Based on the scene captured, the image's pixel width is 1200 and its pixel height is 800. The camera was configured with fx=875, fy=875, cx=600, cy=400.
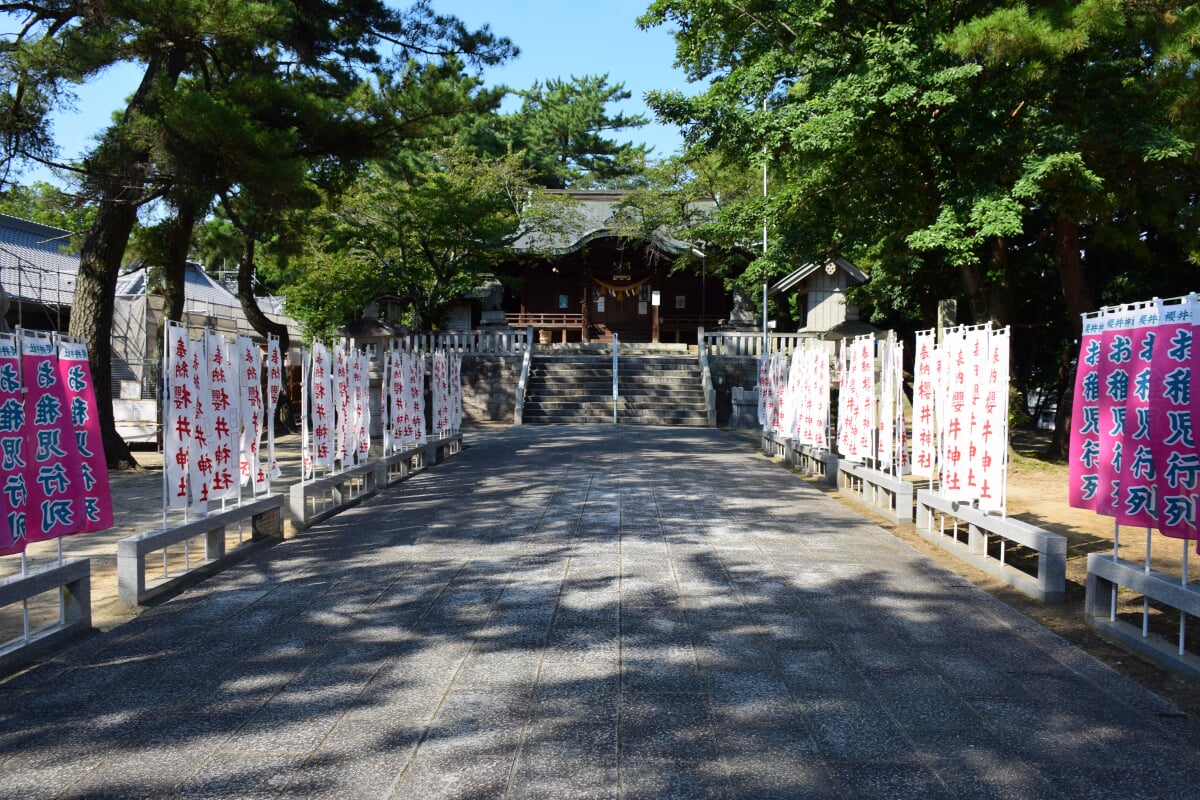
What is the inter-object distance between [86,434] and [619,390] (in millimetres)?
17228

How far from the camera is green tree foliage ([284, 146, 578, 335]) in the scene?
847 inches

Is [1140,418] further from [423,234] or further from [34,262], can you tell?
[34,262]

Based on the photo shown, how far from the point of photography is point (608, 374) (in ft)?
73.3

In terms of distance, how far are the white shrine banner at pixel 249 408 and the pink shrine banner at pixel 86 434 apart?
1.78 meters

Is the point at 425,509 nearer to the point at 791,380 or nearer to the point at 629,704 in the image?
the point at 629,704

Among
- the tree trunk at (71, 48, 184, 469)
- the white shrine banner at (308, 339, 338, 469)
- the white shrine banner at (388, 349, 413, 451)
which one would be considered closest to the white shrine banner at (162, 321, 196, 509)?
the white shrine banner at (308, 339, 338, 469)

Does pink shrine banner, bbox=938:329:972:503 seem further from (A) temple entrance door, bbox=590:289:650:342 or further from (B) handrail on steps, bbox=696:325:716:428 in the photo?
(A) temple entrance door, bbox=590:289:650:342

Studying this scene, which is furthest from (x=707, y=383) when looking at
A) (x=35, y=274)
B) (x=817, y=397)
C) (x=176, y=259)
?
(x=35, y=274)

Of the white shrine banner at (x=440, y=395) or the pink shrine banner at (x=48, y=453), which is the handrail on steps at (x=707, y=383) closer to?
the white shrine banner at (x=440, y=395)

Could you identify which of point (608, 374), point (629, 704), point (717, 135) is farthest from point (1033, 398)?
point (629, 704)

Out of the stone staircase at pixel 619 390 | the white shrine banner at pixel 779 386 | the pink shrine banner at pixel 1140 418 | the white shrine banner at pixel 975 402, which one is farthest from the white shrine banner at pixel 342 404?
the stone staircase at pixel 619 390

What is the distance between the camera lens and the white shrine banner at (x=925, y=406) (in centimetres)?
743

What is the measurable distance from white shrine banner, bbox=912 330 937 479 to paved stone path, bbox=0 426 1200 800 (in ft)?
3.95

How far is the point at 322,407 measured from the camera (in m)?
8.36
